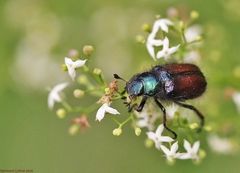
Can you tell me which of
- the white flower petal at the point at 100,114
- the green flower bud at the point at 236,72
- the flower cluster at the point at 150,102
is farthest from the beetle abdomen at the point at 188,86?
the green flower bud at the point at 236,72

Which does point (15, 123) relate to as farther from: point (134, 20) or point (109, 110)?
point (109, 110)

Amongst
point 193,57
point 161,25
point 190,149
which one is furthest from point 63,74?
point 190,149

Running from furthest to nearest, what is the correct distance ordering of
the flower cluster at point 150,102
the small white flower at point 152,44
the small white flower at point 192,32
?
1. the small white flower at point 192,32
2. the small white flower at point 152,44
3. the flower cluster at point 150,102

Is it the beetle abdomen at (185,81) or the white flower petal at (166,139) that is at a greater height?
the beetle abdomen at (185,81)

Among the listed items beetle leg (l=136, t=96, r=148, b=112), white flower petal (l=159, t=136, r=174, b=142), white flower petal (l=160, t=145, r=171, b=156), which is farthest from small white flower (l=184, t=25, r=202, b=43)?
white flower petal (l=160, t=145, r=171, b=156)

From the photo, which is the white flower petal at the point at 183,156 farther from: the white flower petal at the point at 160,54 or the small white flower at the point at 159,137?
the white flower petal at the point at 160,54

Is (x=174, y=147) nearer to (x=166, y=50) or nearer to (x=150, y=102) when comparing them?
(x=150, y=102)

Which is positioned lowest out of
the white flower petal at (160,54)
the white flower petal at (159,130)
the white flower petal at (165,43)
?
the white flower petal at (159,130)

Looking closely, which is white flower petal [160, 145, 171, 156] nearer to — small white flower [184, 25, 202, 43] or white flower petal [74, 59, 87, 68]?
white flower petal [74, 59, 87, 68]
